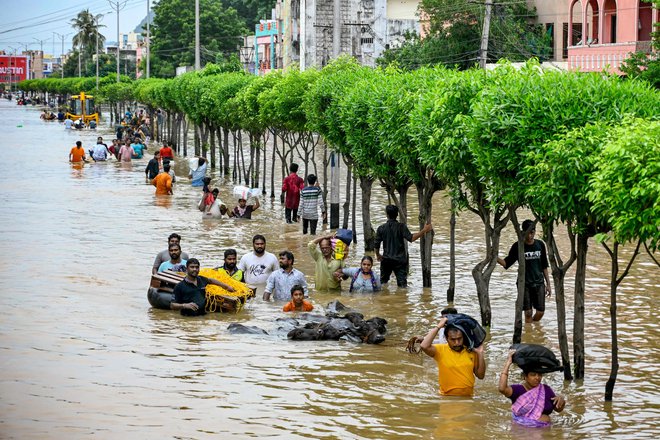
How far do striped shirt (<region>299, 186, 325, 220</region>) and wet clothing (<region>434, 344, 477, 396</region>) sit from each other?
1384 centimetres

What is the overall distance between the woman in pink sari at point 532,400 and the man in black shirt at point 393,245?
25.2ft

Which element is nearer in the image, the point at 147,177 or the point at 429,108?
the point at 429,108

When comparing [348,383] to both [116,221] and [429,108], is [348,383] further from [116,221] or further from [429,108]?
[116,221]

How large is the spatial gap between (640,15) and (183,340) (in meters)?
29.8

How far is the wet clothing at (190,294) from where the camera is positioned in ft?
59.6

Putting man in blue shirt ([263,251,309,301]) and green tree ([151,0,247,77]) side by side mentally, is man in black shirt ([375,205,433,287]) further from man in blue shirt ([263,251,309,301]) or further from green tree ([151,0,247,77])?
Answer: green tree ([151,0,247,77])

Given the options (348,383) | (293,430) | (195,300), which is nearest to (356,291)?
(195,300)

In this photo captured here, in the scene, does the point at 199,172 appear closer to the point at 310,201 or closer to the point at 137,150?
the point at 310,201

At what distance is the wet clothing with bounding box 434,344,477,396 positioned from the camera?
1273 centimetres

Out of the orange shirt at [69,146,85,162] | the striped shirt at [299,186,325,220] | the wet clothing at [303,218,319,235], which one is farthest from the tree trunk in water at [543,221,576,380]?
the orange shirt at [69,146,85,162]

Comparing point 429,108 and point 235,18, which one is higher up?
point 235,18

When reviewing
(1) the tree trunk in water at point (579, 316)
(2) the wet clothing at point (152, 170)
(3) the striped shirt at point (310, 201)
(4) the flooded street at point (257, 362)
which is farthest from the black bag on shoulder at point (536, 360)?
(2) the wet clothing at point (152, 170)

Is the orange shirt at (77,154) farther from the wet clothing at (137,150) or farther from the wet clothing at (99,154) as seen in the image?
the wet clothing at (137,150)

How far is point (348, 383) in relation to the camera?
14.5 meters
